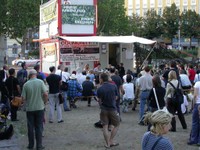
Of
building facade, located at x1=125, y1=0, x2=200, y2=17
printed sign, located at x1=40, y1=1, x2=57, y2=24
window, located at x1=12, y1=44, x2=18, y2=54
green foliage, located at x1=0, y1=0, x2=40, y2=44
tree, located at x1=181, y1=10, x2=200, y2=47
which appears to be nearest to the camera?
printed sign, located at x1=40, y1=1, x2=57, y2=24

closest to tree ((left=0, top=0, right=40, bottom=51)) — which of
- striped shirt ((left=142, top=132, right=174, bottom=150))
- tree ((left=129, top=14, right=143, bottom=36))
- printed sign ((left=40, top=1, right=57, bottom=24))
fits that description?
tree ((left=129, top=14, right=143, bottom=36))

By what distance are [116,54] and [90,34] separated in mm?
1945

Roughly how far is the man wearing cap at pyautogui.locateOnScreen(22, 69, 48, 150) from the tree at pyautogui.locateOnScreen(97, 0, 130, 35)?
63.9m

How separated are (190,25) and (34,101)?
222 ft

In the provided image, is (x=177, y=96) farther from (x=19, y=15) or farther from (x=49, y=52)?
(x=19, y=15)

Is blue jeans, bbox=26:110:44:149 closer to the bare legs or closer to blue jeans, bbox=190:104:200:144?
the bare legs

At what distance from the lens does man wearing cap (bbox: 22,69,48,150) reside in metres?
9.06

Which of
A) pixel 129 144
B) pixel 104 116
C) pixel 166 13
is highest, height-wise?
pixel 166 13

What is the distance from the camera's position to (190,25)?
73.8 meters

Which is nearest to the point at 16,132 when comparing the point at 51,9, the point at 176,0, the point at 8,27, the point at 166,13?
the point at 51,9

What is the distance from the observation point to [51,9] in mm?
25000

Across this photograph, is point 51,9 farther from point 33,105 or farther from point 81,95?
point 33,105

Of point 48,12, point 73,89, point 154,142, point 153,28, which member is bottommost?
point 73,89

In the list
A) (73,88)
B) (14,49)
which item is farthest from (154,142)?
(14,49)
